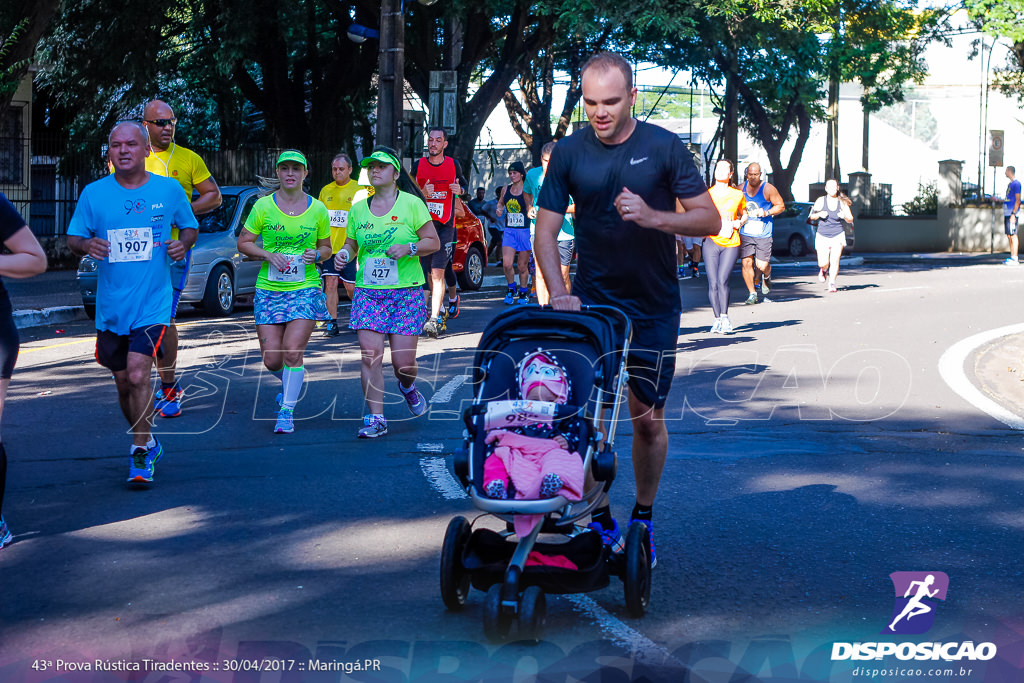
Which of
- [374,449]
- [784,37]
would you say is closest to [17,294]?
[374,449]

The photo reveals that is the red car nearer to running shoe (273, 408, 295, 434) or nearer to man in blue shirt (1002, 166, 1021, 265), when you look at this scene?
running shoe (273, 408, 295, 434)

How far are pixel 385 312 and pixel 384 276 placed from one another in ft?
0.79

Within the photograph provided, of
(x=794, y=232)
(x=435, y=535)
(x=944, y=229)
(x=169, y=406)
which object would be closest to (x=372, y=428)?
(x=169, y=406)

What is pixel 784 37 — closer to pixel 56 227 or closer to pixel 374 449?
pixel 56 227

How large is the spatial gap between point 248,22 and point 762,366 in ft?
46.9

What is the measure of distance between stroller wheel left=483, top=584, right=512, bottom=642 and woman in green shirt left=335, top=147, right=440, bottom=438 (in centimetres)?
415

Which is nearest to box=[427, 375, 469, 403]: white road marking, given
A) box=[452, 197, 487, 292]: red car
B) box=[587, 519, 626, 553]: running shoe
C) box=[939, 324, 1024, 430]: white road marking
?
box=[939, 324, 1024, 430]: white road marking

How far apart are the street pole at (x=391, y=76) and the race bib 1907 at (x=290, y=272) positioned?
1219 cm

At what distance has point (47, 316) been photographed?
619 inches

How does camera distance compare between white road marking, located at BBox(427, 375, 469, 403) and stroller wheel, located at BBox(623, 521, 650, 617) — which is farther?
white road marking, located at BBox(427, 375, 469, 403)

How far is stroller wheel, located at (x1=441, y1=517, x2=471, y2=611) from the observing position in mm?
4547

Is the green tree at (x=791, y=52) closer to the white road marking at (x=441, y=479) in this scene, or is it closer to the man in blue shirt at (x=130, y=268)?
the white road marking at (x=441, y=479)

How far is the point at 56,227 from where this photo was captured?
24.4 meters

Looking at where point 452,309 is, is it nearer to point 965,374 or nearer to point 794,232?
point 965,374
